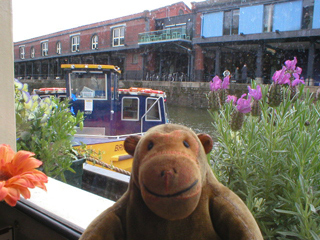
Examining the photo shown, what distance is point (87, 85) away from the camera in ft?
16.9

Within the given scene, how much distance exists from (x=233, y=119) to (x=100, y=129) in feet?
14.3

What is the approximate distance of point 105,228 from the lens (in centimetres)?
58

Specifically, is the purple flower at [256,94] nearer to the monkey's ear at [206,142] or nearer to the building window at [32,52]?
the monkey's ear at [206,142]

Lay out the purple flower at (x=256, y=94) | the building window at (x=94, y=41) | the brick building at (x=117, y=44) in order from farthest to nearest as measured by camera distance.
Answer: the building window at (x=94, y=41) < the brick building at (x=117, y=44) < the purple flower at (x=256, y=94)

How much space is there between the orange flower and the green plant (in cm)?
65

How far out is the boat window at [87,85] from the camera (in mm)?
5055

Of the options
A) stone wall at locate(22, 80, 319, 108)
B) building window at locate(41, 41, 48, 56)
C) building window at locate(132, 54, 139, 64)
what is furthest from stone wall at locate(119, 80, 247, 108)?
building window at locate(41, 41, 48, 56)

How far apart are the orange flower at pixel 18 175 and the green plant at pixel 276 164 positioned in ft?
2.14

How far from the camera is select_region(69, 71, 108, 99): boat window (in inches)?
199

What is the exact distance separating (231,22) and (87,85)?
778 centimetres

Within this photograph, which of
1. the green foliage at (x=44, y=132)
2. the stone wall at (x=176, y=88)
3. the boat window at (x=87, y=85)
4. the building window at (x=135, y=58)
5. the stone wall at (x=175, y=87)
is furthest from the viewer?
the building window at (x=135, y=58)

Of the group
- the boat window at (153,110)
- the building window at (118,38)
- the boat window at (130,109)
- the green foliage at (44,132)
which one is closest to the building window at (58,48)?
the boat window at (130,109)

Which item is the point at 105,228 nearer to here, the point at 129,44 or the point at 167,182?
the point at 167,182

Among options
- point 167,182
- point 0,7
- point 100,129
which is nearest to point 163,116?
point 100,129
